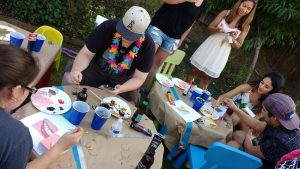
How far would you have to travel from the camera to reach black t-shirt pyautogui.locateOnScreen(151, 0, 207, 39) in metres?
4.32

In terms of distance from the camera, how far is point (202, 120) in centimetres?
361

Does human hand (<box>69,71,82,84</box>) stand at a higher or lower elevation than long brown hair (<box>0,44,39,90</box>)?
lower

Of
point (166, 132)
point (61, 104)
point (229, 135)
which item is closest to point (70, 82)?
point (61, 104)

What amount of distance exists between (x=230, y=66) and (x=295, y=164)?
5.00 meters

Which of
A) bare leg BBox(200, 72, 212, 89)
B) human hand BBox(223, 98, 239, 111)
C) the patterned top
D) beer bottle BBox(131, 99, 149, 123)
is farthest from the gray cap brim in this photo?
bare leg BBox(200, 72, 212, 89)

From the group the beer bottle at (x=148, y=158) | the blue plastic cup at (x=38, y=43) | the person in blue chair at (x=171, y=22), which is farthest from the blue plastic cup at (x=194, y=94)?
the blue plastic cup at (x=38, y=43)

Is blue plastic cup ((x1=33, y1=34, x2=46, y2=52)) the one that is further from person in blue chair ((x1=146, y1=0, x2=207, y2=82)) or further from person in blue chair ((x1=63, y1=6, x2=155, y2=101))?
person in blue chair ((x1=146, y1=0, x2=207, y2=82))

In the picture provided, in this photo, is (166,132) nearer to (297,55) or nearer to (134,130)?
(134,130)

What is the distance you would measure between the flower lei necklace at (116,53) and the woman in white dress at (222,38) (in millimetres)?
2063

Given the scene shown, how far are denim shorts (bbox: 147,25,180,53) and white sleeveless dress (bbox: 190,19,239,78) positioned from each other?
0.80 meters

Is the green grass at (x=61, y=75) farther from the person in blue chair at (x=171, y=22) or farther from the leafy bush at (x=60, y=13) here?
the person in blue chair at (x=171, y=22)

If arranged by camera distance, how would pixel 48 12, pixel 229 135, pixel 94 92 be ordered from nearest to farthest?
1. pixel 94 92
2. pixel 229 135
3. pixel 48 12

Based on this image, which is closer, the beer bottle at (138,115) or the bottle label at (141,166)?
the bottle label at (141,166)

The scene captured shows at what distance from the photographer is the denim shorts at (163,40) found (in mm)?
4422
